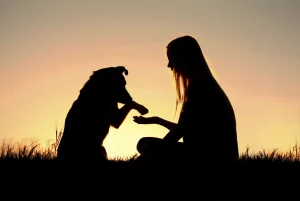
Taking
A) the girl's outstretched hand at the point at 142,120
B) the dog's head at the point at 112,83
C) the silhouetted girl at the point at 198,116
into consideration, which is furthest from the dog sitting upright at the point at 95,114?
the silhouetted girl at the point at 198,116

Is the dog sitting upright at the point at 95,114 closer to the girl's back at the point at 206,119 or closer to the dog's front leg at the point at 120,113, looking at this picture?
the dog's front leg at the point at 120,113

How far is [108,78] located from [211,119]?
9.21ft

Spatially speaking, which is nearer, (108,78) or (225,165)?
(225,165)

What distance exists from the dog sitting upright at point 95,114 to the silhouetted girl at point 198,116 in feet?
5.70

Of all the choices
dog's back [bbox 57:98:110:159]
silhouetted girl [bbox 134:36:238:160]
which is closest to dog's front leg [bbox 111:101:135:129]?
dog's back [bbox 57:98:110:159]

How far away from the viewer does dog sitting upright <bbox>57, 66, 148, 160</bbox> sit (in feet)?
21.6

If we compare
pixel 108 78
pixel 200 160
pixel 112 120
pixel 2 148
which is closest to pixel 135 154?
pixel 112 120

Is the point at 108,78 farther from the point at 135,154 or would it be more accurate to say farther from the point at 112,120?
the point at 135,154

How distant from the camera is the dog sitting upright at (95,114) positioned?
6.57m

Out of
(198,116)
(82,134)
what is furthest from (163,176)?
(82,134)

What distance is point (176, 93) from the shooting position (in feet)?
17.2

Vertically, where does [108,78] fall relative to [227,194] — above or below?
above

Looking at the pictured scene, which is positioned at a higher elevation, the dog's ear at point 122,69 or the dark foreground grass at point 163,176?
the dog's ear at point 122,69

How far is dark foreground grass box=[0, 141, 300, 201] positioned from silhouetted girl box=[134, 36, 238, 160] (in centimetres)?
14
